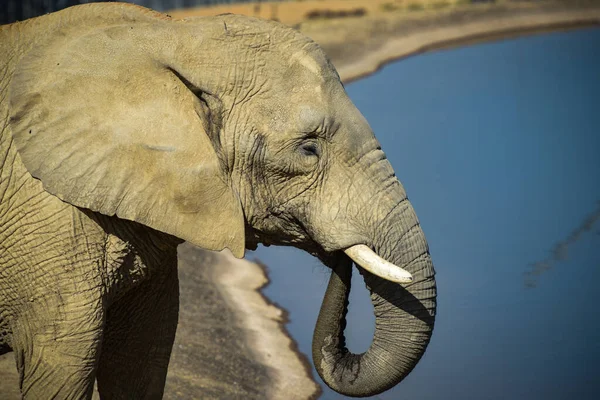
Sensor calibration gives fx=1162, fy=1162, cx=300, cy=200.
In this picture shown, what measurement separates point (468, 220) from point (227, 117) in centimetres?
861

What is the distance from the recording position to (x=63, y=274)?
12.4 feet

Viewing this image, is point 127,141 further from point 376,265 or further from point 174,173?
point 376,265

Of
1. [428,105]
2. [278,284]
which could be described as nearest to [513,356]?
[278,284]

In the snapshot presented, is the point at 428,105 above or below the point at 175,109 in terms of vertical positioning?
below

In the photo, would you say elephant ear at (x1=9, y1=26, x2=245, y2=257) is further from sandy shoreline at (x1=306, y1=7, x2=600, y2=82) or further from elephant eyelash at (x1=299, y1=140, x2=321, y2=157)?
sandy shoreline at (x1=306, y1=7, x2=600, y2=82)

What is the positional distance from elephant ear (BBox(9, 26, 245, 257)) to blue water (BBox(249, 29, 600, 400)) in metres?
3.20

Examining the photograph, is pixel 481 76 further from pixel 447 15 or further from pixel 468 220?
pixel 468 220

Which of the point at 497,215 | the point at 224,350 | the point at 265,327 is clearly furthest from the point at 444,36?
the point at 224,350

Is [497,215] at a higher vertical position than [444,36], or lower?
lower

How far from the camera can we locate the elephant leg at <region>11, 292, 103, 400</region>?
12.5 ft

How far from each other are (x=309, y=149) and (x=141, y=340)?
117cm

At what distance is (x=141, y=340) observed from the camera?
443cm

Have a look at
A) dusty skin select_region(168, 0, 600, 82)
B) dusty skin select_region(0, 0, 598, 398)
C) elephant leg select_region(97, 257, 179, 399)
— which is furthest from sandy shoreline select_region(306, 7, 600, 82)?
elephant leg select_region(97, 257, 179, 399)

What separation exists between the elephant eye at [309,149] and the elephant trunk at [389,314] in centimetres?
31
